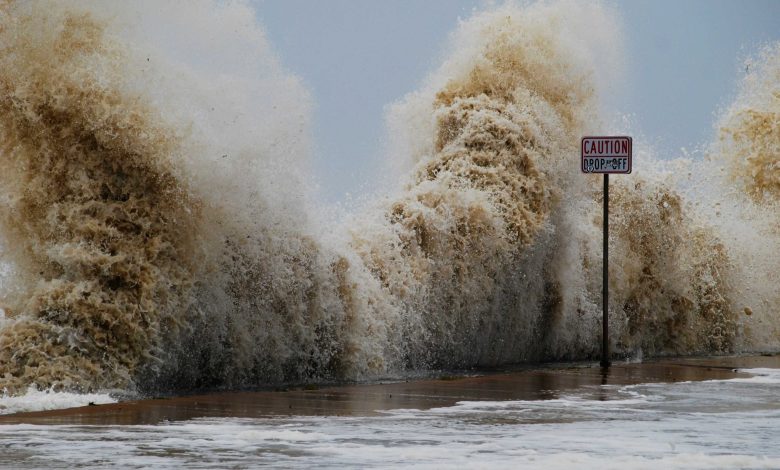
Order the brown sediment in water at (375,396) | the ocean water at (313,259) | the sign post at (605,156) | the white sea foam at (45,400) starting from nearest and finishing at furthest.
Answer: the ocean water at (313,259) < the brown sediment in water at (375,396) < the white sea foam at (45,400) < the sign post at (605,156)

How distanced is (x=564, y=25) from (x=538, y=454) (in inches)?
638

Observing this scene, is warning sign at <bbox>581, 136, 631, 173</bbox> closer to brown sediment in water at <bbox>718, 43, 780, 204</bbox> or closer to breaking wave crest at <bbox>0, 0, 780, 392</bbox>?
breaking wave crest at <bbox>0, 0, 780, 392</bbox>

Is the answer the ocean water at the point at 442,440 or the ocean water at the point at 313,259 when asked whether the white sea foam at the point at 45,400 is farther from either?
the ocean water at the point at 442,440

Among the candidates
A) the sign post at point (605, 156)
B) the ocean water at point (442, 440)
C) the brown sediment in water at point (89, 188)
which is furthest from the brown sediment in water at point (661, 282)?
A: the ocean water at point (442, 440)

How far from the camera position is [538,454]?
26.1 feet

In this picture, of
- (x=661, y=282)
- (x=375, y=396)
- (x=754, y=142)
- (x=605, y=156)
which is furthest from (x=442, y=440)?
(x=754, y=142)

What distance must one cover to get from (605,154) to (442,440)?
31.7 feet

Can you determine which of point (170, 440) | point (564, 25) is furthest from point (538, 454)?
point (564, 25)

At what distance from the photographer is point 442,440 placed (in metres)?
8.55

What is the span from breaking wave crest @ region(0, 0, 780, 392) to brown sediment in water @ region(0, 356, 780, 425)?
1.23 meters

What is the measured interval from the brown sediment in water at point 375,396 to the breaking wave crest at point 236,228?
1226 millimetres

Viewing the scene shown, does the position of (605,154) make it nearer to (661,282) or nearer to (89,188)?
(661,282)

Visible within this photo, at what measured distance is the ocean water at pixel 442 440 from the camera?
7.50 metres

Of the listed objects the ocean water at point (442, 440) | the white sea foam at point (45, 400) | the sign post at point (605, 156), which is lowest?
the ocean water at point (442, 440)
